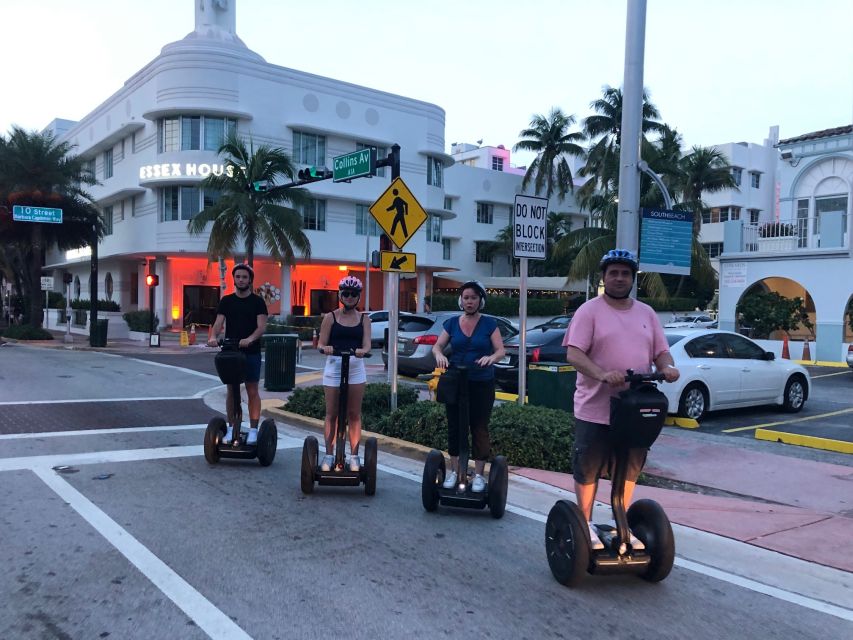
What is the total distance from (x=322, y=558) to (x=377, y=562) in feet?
1.22

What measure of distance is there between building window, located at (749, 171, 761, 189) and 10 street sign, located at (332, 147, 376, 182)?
46.0m

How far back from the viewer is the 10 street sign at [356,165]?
1622 centimetres

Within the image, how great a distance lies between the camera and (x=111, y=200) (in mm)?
38250

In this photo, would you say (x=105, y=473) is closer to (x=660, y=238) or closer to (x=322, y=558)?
(x=322, y=558)

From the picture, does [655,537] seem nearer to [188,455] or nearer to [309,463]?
[309,463]

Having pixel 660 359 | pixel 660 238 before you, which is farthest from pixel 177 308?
pixel 660 359

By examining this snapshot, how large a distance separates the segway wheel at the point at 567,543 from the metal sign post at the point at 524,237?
4247 millimetres

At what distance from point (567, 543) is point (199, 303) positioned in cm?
3654

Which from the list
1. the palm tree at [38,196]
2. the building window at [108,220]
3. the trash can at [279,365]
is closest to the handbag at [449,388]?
the trash can at [279,365]

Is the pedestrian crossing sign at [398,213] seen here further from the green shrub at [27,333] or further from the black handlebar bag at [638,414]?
the green shrub at [27,333]

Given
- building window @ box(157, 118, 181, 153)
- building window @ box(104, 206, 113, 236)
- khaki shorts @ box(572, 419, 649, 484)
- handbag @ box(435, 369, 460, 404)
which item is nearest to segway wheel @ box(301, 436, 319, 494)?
handbag @ box(435, 369, 460, 404)

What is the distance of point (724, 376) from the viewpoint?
36.6 ft

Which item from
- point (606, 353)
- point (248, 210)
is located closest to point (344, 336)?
point (606, 353)

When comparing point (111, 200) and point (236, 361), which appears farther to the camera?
point (111, 200)
